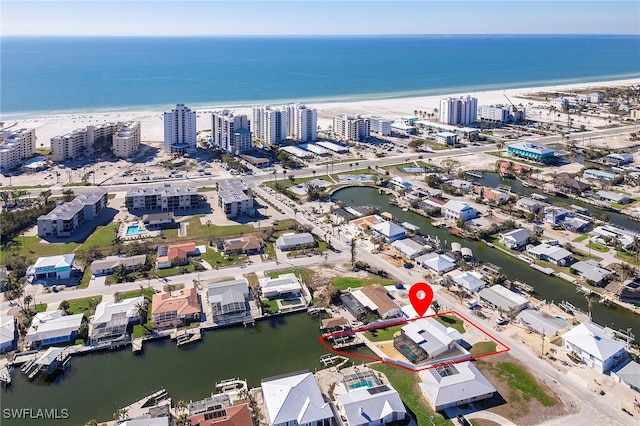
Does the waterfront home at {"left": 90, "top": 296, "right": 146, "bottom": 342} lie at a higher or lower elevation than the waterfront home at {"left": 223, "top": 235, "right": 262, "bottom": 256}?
lower

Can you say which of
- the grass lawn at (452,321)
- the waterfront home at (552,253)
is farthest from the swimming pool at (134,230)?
the waterfront home at (552,253)

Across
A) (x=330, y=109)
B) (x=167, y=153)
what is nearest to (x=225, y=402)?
(x=167, y=153)

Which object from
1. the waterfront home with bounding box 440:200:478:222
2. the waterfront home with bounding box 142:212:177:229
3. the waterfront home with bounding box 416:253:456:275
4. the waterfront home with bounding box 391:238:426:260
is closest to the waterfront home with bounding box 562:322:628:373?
the waterfront home with bounding box 416:253:456:275

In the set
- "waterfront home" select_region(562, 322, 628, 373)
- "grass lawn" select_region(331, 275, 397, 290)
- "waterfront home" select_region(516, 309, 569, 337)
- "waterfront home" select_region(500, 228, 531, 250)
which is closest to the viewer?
"waterfront home" select_region(562, 322, 628, 373)

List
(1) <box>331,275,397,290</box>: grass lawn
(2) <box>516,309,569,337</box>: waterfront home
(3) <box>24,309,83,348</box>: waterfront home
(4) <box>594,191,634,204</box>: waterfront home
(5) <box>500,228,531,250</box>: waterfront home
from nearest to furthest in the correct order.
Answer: (3) <box>24,309,83,348</box>: waterfront home → (2) <box>516,309,569,337</box>: waterfront home → (1) <box>331,275,397,290</box>: grass lawn → (5) <box>500,228,531,250</box>: waterfront home → (4) <box>594,191,634,204</box>: waterfront home

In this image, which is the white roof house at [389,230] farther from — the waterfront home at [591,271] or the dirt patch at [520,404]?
the dirt patch at [520,404]

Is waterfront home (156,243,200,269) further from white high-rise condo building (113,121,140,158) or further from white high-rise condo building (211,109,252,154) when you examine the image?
white high-rise condo building (113,121,140,158)

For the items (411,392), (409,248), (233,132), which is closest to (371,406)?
(411,392)
